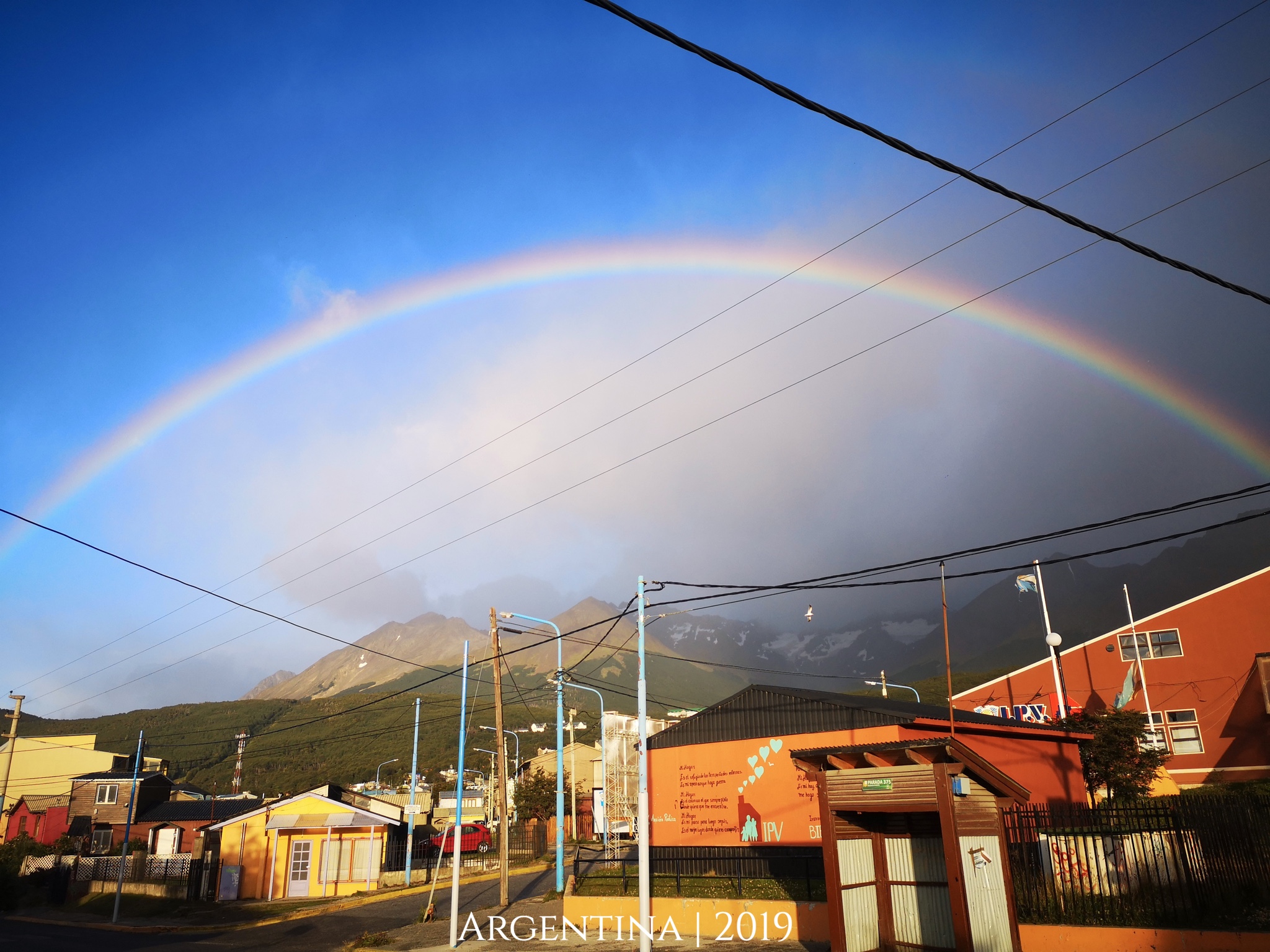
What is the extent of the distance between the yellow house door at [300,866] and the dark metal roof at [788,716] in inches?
962

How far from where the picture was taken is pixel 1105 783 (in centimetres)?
3362

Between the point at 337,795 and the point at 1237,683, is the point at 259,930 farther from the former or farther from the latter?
the point at 1237,683

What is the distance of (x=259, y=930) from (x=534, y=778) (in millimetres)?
44584

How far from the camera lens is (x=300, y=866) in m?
45.7

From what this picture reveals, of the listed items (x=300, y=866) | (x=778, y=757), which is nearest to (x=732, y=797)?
(x=778, y=757)

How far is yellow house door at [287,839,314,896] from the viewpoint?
45406 mm

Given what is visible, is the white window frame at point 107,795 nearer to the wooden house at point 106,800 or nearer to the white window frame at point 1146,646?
the wooden house at point 106,800

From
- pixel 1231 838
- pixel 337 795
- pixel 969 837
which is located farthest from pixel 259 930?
pixel 1231 838

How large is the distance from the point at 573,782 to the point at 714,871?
118 feet

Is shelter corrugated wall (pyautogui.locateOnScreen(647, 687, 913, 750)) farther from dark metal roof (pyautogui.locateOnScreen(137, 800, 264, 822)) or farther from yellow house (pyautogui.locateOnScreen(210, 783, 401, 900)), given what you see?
dark metal roof (pyautogui.locateOnScreen(137, 800, 264, 822))

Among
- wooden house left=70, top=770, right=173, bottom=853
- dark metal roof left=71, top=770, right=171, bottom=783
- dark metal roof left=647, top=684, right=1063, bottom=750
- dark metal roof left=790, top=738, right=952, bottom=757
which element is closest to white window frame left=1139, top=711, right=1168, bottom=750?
dark metal roof left=647, top=684, right=1063, bottom=750

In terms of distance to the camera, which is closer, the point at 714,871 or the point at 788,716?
the point at 714,871

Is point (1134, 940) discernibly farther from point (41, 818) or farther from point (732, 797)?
point (41, 818)

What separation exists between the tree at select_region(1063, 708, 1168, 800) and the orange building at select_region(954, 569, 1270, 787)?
558 cm
